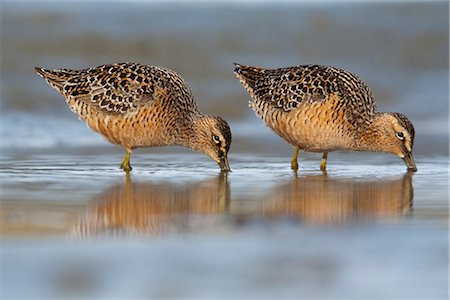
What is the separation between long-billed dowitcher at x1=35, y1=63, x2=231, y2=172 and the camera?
28.5 ft

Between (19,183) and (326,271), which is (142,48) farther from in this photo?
(326,271)

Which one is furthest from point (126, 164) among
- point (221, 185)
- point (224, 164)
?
point (221, 185)

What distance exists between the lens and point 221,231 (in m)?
5.77

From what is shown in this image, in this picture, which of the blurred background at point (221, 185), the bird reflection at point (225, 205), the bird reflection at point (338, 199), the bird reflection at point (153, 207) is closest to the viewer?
the blurred background at point (221, 185)

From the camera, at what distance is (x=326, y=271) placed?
4.85m

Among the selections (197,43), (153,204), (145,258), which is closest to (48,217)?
(153,204)

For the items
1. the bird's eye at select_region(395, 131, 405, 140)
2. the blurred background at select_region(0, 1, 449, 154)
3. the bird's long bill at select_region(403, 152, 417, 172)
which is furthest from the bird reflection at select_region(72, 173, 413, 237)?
the blurred background at select_region(0, 1, 449, 154)

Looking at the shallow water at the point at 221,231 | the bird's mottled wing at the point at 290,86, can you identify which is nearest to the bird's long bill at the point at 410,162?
the shallow water at the point at 221,231

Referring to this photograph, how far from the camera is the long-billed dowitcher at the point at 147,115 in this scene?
341 inches

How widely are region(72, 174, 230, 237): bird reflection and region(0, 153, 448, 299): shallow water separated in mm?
11

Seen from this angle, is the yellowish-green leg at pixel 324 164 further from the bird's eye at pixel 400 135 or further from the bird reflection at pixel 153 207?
the bird reflection at pixel 153 207

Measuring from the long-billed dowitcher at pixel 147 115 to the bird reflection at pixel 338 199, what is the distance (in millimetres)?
960

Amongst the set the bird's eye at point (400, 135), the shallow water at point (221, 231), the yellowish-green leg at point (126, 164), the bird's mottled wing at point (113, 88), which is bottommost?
the shallow water at point (221, 231)

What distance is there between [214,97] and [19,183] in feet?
20.1
